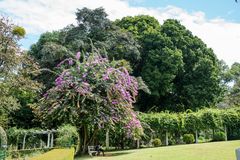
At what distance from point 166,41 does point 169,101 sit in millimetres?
5955

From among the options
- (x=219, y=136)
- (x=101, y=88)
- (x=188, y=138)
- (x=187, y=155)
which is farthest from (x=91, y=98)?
(x=219, y=136)

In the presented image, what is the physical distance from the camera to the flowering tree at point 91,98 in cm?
1620

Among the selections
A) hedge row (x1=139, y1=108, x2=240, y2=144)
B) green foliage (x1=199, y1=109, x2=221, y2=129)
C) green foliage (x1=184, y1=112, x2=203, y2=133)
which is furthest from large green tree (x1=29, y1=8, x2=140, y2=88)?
green foliage (x1=199, y1=109, x2=221, y2=129)

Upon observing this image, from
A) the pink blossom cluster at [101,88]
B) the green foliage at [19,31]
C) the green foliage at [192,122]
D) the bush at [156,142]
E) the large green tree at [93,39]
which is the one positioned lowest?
the bush at [156,142]

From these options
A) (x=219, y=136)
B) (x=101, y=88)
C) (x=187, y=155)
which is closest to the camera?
(x=187, y=155)

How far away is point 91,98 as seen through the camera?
16.4 m

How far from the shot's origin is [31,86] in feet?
62.1

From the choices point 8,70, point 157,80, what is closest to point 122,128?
point 8,70

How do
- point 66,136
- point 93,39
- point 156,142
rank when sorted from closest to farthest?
1. point 66,136
2. point 156,142
3. point 93,39

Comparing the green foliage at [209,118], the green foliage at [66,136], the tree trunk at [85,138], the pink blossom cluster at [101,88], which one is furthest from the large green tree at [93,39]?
the green foliage at [66,136]

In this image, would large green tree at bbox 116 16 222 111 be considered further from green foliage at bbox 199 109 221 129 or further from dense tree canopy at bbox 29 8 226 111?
green foliage at bbox 199 109 221 129

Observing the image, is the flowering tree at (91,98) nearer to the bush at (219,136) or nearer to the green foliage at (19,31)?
the green foliage at (19,31)

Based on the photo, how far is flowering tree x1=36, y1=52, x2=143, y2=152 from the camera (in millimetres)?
A: 16203

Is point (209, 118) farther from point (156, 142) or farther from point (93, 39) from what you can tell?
point (93, 39)
